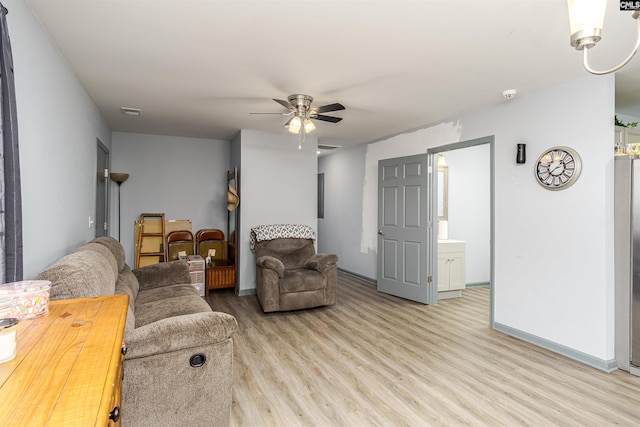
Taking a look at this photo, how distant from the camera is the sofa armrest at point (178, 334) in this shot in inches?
68.1

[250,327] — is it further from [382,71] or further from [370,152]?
[370,152]

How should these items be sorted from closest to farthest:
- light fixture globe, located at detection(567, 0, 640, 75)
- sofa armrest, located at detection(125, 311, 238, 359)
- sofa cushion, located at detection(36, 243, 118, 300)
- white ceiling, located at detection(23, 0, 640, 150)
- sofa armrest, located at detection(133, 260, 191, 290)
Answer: light fixture globe, located at detection(567, 0, 640, 75)
sofa cushion, located at detection(36, 243, 118, 300)
sofa armrest, located at detection(125, 311, 238, 359)
white ceiling, located at detection(23, 0, 640, 150)
sofa armrest, located at detection(133, 260, 191, 290)

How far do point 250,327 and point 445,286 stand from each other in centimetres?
287

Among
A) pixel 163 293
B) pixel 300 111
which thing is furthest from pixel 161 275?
pixel 300 111

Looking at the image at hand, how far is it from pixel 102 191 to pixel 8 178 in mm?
3277

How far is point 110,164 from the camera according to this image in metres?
5.21

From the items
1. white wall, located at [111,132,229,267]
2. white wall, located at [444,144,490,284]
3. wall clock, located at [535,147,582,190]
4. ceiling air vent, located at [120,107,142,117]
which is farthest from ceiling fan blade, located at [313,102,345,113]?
white wall, located at [111,132,229,267]

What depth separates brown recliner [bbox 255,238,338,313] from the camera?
417 cm

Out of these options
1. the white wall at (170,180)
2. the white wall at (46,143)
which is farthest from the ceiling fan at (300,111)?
the white wall at (170,180)

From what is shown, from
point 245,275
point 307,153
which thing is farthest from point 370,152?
point 245,275

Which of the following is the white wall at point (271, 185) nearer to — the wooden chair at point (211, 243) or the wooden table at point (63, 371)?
the wooden chair at point (211, 243)

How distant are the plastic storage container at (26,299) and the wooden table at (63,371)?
32 mm

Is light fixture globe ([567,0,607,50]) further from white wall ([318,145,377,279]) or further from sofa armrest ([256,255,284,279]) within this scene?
white wall ([318,145,377,279])

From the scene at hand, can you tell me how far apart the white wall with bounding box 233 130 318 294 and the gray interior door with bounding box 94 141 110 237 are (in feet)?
5.71
